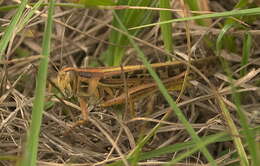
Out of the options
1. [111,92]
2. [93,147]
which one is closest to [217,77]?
[111,92]

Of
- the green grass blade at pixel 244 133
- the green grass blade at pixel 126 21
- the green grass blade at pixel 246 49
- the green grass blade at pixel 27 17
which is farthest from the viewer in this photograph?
the green grass blade at pixel 126 21

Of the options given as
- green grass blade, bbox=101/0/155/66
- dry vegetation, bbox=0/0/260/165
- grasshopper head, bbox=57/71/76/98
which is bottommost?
dry vegetation, bbox=0/0/260/165

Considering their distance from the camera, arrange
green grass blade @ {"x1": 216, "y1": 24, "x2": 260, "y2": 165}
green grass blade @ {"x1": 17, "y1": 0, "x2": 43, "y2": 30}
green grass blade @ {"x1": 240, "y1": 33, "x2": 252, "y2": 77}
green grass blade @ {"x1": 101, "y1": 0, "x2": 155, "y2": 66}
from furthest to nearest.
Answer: green grass blade @ {"x1": 101, "y1": 0, "x2": 155, "y2": 66} → green grass blade @ {"x1": 240, "y1": 33, "x2": 252, "y2": 77} → green grass blade @ {"x1": 17, "y1": 0, "x2": 43, "y2": 30} → green grass blade @ {"x1": 216, "y1": 24, "x2": 260, "y2": 165}

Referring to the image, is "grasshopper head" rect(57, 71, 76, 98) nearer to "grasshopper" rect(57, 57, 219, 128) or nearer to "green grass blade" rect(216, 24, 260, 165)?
"grasshopper" rect(57, 57, 219, 128)

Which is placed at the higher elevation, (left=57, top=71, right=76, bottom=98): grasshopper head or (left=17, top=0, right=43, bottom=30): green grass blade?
(left=17, top=0, right=43, bottom=30): green grass blade

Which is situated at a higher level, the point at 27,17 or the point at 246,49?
the point at 27,17

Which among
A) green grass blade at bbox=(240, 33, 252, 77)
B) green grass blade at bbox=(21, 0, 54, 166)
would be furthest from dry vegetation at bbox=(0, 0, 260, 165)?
green grass blade at bbox=(21, 0, 54, 166)

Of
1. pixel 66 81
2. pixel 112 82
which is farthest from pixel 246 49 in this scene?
pixel 66 81

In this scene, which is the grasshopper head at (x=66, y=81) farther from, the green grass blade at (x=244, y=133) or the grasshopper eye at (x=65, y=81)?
the green grass blade at (x=244, y=133)

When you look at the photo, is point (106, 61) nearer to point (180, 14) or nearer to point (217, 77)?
point (180, 14)

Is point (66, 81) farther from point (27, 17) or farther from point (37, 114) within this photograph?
point (37, 114)

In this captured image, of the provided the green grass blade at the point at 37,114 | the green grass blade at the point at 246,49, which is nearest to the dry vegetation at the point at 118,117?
the green grass blade at the point at 246,49
